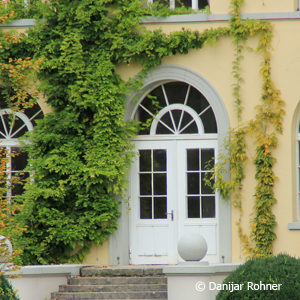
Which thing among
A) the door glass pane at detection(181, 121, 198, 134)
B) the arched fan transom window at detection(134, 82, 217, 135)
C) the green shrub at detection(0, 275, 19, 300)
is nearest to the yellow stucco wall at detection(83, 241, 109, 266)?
the arched fan transom window at detection(134, 82, 217, 135)

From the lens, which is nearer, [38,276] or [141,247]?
[38,276]

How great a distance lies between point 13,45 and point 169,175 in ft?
11.9

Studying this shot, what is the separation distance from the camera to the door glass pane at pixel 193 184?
1317 centimetres

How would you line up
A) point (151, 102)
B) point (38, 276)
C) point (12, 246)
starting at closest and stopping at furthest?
point (38, 276) → point (12, 246) → point (151, 102)

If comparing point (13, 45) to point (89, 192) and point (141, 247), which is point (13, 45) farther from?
point (141, 247)

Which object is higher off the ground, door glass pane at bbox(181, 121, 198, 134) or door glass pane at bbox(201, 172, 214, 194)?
door glass pane at bbox(181, 121, 198, 134)

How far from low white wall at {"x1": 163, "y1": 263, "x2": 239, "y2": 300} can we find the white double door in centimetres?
271

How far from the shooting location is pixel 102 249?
13.0 meters

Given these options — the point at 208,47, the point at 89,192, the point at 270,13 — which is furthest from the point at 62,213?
the point at 270,13

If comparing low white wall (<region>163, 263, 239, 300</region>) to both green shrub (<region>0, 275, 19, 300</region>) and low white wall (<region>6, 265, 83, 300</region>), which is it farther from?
green shrub (<region>0, 275, 19, 300</region>)

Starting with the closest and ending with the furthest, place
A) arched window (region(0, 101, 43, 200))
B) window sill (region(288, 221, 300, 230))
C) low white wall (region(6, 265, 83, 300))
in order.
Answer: low white wall (region(6, 265, 83, 300)), window sill (region(288, 221, 300, 230)), arched window (region(0, 101, 43, 200))

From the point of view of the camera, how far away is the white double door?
43.0 feet

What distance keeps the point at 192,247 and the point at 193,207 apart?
2.88 metres

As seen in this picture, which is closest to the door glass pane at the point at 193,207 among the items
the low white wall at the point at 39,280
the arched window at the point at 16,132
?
the low white wall at the point at 39,280
